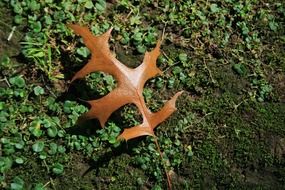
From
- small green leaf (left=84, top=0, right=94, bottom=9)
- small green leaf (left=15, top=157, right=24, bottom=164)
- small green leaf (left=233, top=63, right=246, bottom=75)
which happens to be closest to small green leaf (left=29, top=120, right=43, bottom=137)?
small green leaf (left=15, top=157, right=24, bottom=164)

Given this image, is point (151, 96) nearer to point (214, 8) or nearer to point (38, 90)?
point (38, 90)

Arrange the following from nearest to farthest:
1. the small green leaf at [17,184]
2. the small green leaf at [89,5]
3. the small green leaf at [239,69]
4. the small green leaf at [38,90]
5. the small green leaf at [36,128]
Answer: the small green leaf at [17,184] < the small green leaf at [36,128] < the small green leaf at [38,90] < the small green leaf at [89,5] < the small green leaf at [239,69]

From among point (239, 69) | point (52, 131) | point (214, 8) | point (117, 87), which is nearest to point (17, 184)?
point (52, 131)

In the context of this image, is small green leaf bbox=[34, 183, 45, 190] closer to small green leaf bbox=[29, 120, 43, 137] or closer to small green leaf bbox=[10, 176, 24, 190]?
Answer: small green leaf bbox=[10, 176, 24, 190]

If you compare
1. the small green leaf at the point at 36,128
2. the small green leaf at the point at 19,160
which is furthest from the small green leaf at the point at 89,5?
the small green leaf at the point at 19,160

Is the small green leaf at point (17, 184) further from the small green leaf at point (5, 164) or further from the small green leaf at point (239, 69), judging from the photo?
the small green leaf at point (239, 69)

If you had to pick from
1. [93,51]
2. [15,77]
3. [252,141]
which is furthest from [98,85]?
[252,141]
